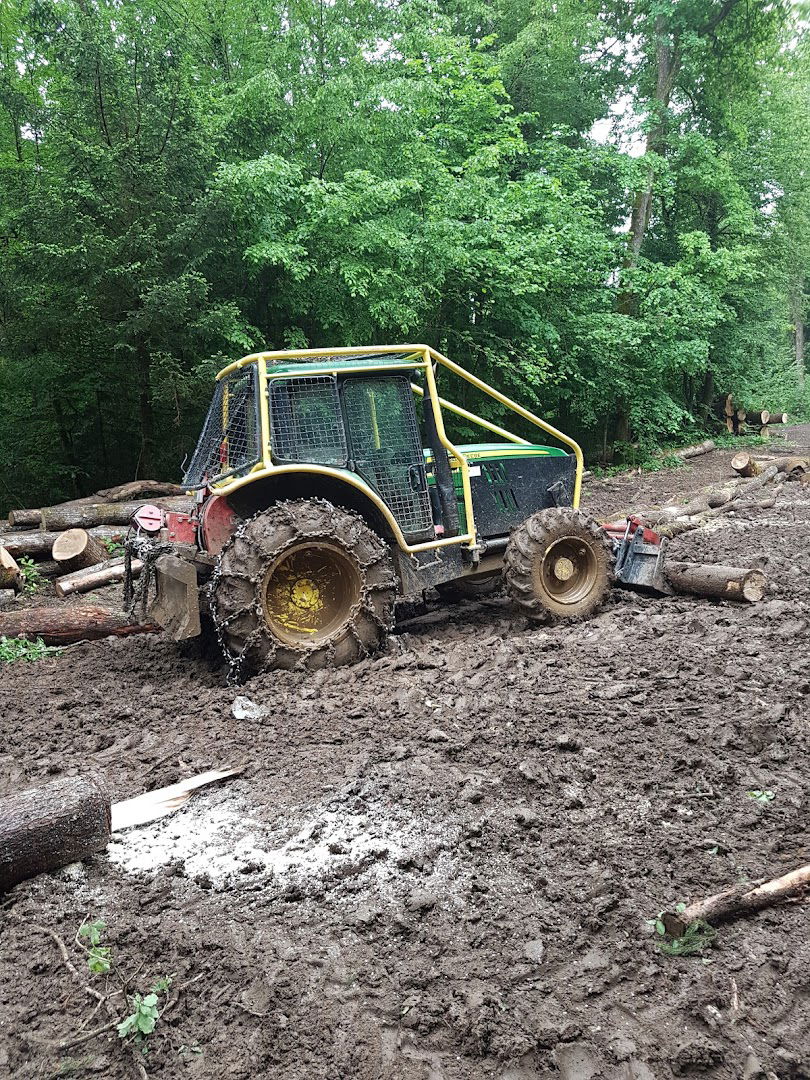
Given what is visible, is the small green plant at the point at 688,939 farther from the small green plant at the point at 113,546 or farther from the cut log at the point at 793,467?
the cut log at the point at 793,467

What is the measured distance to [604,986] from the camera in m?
2.38

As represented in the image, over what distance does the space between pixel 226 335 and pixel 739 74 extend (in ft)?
60.8

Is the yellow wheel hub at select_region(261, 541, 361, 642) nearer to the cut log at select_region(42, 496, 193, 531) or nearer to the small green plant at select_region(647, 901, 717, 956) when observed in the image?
the small green plant at select_region(647, 901, 717, 956)

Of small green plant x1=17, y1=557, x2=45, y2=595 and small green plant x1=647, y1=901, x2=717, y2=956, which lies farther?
small green plant x1=17, y1=557, x2=45, y2=595

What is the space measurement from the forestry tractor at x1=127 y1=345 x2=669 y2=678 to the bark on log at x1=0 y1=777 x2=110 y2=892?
183 cm

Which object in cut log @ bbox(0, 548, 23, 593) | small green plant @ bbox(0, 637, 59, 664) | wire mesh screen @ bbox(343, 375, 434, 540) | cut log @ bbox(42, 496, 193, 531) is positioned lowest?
small green plant @ bbox(0, 637, 59, 664)

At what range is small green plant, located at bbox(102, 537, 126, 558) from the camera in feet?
31.1

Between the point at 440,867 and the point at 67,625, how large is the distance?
4673 mm

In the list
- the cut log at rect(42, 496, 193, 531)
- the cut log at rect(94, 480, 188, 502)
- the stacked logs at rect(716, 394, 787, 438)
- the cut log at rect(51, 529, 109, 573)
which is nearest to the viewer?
the cut log at rect(51, 529, 109, 573)

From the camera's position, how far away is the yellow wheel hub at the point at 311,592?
5242 millimetres

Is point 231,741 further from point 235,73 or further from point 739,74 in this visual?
Result: point 739,74

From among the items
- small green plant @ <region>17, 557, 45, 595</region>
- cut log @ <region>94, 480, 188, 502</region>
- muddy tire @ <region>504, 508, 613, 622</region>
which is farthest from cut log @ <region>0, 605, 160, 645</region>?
cut log @ <region>94, 480, 188, 502</region>

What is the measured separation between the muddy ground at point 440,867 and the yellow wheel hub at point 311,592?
0.36 m

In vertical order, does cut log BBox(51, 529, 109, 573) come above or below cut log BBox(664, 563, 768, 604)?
above
